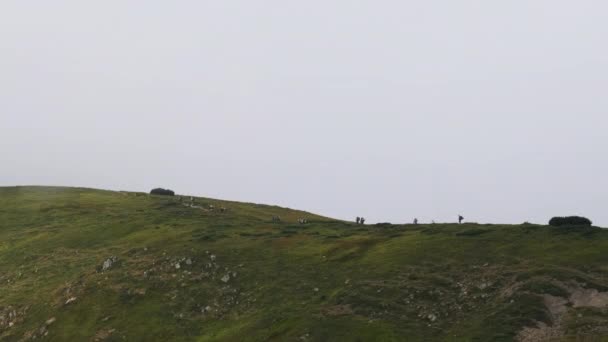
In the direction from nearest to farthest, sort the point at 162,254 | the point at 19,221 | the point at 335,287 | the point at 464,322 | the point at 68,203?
the point at 464,322
the point at 335,287
the point at 162,254
the point at 19,221
the point at 68,203

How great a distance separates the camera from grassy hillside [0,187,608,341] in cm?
3754

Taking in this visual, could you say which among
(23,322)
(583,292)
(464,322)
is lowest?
(23,322)

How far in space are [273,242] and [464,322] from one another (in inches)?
1220

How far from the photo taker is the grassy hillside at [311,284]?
37.5 meters

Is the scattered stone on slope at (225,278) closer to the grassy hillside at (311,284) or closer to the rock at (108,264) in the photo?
the grassy hillside at (311,284)

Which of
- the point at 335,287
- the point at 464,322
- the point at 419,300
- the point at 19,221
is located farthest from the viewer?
the point at 19,221

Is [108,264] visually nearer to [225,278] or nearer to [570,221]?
[225,278]

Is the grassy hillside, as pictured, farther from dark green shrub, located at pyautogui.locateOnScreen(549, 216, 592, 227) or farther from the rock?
dark green shrub, located at pyautogui.locateOnScreen(549, 216, 592, 227)

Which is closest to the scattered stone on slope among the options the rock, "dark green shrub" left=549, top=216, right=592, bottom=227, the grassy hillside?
the grassy hillside

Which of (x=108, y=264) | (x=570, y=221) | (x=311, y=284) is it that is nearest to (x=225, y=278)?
(x=311, y=284)

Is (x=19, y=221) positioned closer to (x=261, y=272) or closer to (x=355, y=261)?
(x=261, y=272)

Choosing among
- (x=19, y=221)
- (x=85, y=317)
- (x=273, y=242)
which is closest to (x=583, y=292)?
(x=273, y=242)

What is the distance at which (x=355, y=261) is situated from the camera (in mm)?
53344

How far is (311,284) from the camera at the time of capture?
48781 mm
